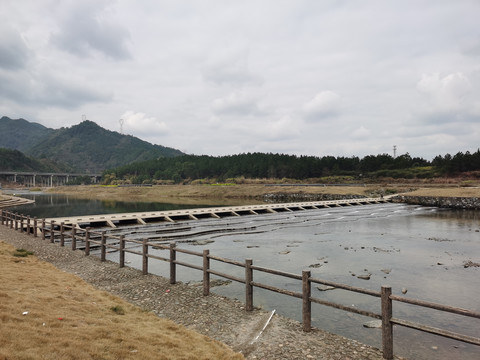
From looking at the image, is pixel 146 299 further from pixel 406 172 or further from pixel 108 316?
pixel 406 172

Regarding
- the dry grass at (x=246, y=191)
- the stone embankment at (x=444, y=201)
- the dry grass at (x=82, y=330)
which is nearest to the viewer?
the dry grass at (x=82, y=330)

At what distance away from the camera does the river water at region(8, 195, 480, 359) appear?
10.6 m

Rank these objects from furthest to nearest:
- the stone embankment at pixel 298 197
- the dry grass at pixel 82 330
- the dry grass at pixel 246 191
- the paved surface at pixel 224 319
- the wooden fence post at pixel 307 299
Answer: the stone embankment at pixel 298 197 → the dry grass at pixel 246 191 → the wooden fence post at pixel 307 299 → the paved surface at pixel 224 319 → the dry grass at pixel 82 330

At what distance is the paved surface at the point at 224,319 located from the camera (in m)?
7.66

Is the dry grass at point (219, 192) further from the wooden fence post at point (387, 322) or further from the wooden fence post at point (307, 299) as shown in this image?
the wooden fence post at point (387, 322)

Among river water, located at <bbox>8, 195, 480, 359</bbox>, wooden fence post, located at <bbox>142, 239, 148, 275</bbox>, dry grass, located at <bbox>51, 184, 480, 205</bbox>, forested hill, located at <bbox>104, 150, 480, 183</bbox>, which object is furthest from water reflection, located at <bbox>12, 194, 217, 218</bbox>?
forested hill, located at <bbox>104, 150, 480, 183</bbox>

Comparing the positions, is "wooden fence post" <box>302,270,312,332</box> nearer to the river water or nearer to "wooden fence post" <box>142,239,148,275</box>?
the river water

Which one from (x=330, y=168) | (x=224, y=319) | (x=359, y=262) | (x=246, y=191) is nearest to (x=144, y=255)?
(x=224, y=319)

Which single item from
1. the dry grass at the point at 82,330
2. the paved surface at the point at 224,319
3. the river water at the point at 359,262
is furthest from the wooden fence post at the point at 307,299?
the dry grass at the point at 82,330

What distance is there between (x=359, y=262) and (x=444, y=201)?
57.1m

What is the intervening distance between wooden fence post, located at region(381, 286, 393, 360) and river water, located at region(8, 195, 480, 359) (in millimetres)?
1915

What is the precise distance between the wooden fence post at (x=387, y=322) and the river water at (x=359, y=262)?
191cm

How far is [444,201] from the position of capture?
64.7m

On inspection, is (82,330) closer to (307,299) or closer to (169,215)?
(307,299)
